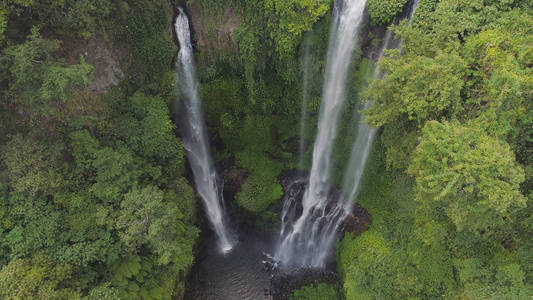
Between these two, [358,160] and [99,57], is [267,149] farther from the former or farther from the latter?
[99,57]

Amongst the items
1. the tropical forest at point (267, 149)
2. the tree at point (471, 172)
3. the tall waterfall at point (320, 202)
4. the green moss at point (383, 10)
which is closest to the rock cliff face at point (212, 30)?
the tropical forest at point (267, 149)

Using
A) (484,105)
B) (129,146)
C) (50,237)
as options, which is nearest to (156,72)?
(129,146)

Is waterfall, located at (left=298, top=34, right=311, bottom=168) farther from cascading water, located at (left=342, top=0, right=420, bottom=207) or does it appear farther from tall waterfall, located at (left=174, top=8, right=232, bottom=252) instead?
tall waterfall, located at (left=174, top=8, right=232, bottom=252)

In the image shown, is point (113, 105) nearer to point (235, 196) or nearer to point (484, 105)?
point (235, 196)

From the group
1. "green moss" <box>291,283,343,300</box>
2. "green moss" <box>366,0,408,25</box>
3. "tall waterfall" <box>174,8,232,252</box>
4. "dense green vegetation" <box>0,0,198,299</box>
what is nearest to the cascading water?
"green moss" <box>366,0,408,25</box>

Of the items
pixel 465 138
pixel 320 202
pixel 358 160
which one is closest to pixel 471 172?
pixel 465 138

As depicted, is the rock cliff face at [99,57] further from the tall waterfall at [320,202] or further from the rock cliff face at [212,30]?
the tall waterfall at [320,202]

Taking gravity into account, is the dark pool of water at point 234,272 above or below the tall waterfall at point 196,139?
below
